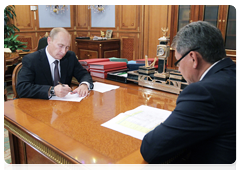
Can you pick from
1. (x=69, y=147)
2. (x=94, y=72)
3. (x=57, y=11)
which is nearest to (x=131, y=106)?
(x=69, y=147)

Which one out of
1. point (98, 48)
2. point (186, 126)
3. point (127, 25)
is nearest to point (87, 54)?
point (98, 48)

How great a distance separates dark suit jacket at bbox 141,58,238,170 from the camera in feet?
2.78

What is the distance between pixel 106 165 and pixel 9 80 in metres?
4.65

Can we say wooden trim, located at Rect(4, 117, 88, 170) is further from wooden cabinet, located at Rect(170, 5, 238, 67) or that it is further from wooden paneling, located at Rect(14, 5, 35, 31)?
wooden paneling, located at Rect(14, 5, 35, 31)

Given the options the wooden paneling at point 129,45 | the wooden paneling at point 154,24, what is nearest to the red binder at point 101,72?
the wooden paneling at point 154,24

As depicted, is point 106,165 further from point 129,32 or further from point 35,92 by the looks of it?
point 129,32

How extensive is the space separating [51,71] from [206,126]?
161 cm

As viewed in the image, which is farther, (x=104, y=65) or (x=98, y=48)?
(x=98, y=48)

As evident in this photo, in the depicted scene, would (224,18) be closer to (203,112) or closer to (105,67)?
(105,67)

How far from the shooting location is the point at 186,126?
0.86 metres

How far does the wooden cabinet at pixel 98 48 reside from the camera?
5863mm

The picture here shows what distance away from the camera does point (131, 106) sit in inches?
61.6

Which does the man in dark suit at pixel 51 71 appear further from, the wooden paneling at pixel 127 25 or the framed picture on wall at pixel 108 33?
the framed picture on wall at pixel 108 33

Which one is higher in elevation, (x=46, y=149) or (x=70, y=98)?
(x=70, y=98)
